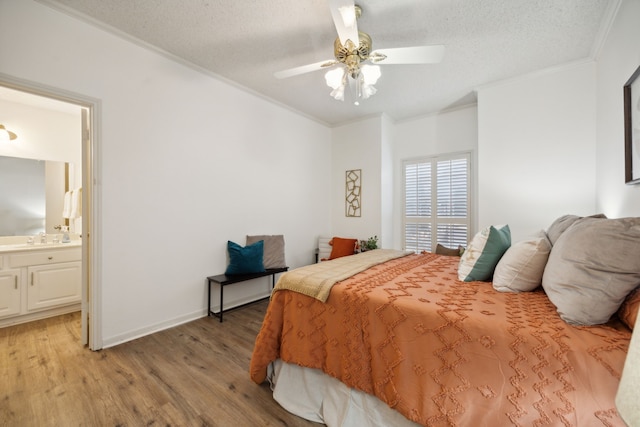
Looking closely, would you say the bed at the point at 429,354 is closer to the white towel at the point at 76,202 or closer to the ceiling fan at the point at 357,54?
the ceiling fan at the point at 357,54

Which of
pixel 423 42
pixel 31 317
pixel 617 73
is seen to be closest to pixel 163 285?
pixel 31 317

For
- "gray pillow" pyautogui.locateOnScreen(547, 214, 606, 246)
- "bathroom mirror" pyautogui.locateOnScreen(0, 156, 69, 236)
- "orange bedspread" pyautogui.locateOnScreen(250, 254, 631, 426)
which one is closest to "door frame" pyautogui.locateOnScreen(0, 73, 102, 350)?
"orange bedspread" pyautogui.locateOnScreen(250, 254, 631, 426)

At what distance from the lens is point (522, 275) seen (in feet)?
4.91

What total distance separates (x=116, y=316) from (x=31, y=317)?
4.54 ft

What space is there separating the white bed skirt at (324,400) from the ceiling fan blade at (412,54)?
2.22 meters

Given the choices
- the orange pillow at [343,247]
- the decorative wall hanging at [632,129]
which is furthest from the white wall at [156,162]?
the decorative wall hanging at [632,129]

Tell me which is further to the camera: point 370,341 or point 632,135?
point 632,135

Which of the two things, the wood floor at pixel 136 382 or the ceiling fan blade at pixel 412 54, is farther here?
the ceiling fan blade at pixel 412 54

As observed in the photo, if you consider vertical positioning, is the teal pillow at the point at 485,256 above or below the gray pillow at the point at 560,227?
below

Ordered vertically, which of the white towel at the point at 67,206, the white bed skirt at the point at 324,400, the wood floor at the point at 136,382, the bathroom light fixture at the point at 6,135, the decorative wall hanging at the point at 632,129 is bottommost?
the wood floor at the point at 136,382

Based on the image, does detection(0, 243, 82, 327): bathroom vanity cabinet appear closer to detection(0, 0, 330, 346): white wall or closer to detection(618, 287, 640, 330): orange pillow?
detection(0, 0, 330, 346): white wall

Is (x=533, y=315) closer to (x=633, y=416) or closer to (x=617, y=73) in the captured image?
(x=633, y=416)

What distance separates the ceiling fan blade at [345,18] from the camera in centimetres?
156

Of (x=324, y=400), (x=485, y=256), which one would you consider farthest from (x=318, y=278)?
(x=485, y=256)
